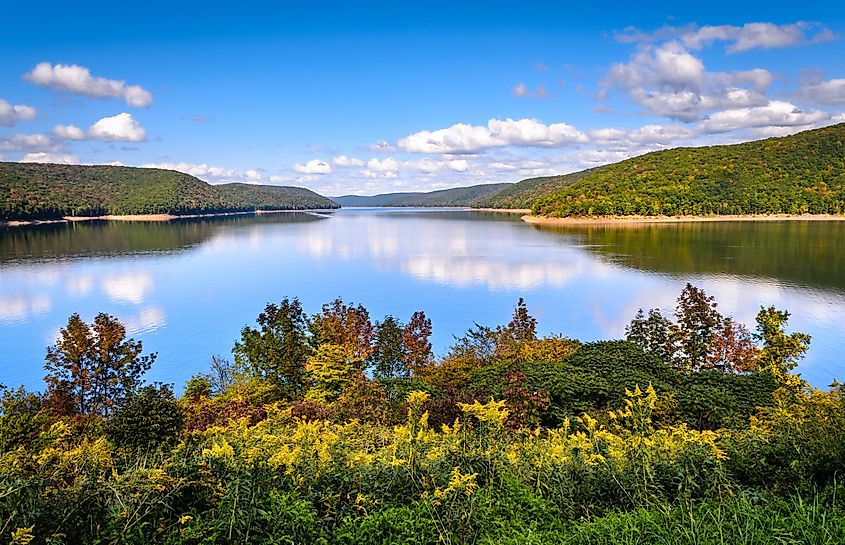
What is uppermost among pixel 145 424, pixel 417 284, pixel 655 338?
pixel 145 424

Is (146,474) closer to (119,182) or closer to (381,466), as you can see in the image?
(381,466)

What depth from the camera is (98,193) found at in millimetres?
130000

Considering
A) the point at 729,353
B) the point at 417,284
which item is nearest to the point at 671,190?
the point at 417,284

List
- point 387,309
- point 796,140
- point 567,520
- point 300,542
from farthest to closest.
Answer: point 796,140 < point 387,309 < point 567,520 < point 300,542

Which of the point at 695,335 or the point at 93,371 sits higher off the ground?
the point at 695,335

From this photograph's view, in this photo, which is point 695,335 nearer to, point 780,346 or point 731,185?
point 780,346

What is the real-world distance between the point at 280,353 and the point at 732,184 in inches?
4011

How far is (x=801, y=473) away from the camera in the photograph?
4.91 metres

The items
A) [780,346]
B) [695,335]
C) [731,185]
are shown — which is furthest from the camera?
[731,185]

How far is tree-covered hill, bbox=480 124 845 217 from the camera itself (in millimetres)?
88875

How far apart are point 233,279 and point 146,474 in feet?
117

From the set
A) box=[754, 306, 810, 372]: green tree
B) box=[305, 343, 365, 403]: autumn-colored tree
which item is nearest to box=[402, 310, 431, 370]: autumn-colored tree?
box=[305, 343, 365, 403]: autumn-colored tree

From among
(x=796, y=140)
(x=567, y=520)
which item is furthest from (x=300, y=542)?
(x=796, y=140)

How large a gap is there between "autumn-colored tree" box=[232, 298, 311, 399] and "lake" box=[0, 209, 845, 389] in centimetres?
361
